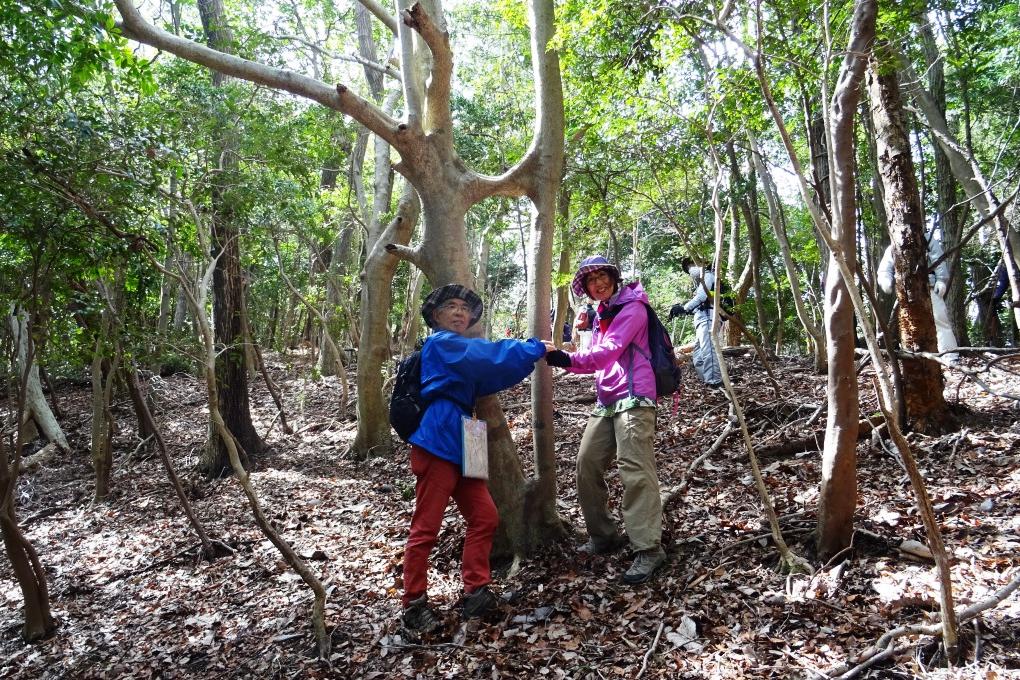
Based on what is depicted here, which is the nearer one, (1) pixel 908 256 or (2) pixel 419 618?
(2) pixel 419 618

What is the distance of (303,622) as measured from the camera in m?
4.46

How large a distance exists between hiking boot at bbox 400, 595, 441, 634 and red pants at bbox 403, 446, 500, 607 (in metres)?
0.05

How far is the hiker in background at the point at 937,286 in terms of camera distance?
6129mm

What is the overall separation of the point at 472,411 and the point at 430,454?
0.47 m

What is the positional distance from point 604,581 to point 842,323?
7.11 feet

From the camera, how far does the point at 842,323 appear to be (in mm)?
3334

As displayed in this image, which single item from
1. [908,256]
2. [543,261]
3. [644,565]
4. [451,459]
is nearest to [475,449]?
[451,459]

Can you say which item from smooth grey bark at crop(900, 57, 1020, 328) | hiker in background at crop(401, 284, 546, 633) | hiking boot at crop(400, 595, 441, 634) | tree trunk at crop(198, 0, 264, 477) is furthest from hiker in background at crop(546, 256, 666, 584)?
tree trunk at crop(198, 0, 264, 477)

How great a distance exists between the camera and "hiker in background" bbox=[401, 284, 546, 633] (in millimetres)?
3957

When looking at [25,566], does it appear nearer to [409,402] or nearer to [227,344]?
[409,402]

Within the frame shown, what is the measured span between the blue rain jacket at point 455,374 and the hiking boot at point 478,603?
0.82 m

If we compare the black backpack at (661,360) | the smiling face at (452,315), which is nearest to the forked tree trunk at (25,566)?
the smiling face at (452,315)

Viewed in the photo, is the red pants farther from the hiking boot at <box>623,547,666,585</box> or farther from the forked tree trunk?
the forked tree trunk

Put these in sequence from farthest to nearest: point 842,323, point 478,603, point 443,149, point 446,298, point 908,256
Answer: point 908,256 → point 443,149 → point 446,298 → point 478,603 → point 842,323
